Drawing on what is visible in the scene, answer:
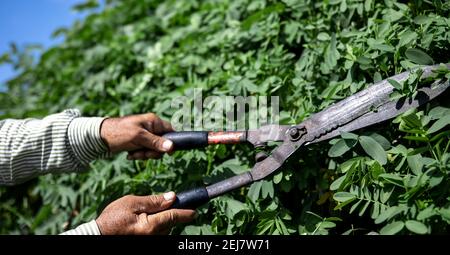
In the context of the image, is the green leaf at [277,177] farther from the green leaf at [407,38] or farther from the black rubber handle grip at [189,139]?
the green leaf at [407,38]

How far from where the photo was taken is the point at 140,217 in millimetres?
1785

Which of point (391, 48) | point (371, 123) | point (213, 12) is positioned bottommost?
point (371, 123)

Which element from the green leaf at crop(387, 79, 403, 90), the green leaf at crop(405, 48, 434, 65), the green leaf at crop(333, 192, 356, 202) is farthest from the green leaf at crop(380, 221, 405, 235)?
the green leaf at crop(405, 48, 434, 65)

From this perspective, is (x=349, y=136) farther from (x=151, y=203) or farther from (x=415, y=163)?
(x=151, y=203)

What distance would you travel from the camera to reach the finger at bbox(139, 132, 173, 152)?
2127 mm

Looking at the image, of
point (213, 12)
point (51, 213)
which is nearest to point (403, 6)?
point (213, 12)

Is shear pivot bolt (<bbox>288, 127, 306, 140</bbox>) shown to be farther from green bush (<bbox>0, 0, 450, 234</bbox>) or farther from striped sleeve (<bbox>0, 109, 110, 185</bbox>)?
striped sleeve (<bbox>0, 109, 110, 185</bbox>)

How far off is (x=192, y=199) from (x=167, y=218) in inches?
5.3

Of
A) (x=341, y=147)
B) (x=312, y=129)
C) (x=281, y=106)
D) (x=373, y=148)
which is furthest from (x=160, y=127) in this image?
(x=373, y=148)

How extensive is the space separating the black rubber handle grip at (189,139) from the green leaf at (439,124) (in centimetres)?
93

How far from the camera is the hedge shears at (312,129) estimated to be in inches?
67.4

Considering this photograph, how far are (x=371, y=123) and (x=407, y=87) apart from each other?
0.18m

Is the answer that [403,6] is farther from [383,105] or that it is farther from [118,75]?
[118,75]

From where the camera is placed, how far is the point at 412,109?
166 centimetres
